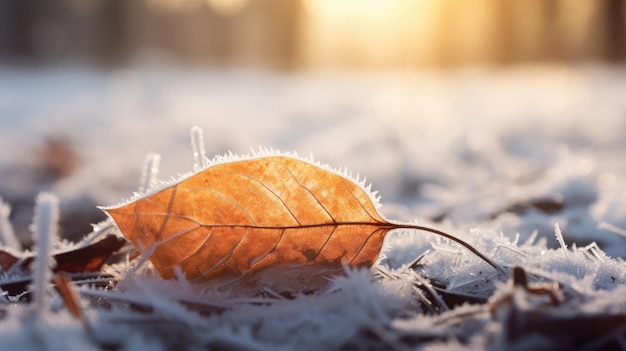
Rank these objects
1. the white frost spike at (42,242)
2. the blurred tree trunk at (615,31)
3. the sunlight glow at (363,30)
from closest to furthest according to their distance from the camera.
→ the white frost spike at (42,242), the blurred tree trunk at (615,31), the sunlight glow at (363,30)

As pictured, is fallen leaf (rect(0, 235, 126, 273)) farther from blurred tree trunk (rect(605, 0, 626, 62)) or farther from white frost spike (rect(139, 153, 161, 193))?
blurred tree trunk (rect(605, 0, 626, 62))

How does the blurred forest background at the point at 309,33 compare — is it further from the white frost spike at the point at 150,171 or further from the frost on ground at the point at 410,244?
the white frost spike at the point at 150,171

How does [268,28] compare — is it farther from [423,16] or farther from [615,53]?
[615,53]

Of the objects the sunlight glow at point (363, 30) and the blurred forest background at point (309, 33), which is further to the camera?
the sunlight glow at point (363, 30)

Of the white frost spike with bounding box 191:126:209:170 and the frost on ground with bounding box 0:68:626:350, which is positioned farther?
the white frost spike with bounding box 191:126:209:170

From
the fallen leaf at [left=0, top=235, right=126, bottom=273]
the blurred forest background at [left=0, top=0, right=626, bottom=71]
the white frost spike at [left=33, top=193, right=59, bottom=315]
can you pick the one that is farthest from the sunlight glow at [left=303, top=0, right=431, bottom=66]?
the white frost spike at [left=33, top=193, right=59, bottom=315]

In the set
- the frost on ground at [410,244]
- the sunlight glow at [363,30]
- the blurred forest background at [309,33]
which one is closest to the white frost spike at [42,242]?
the frost on ground at [410,244]

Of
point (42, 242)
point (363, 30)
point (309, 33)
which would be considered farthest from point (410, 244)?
point (363, 30)
